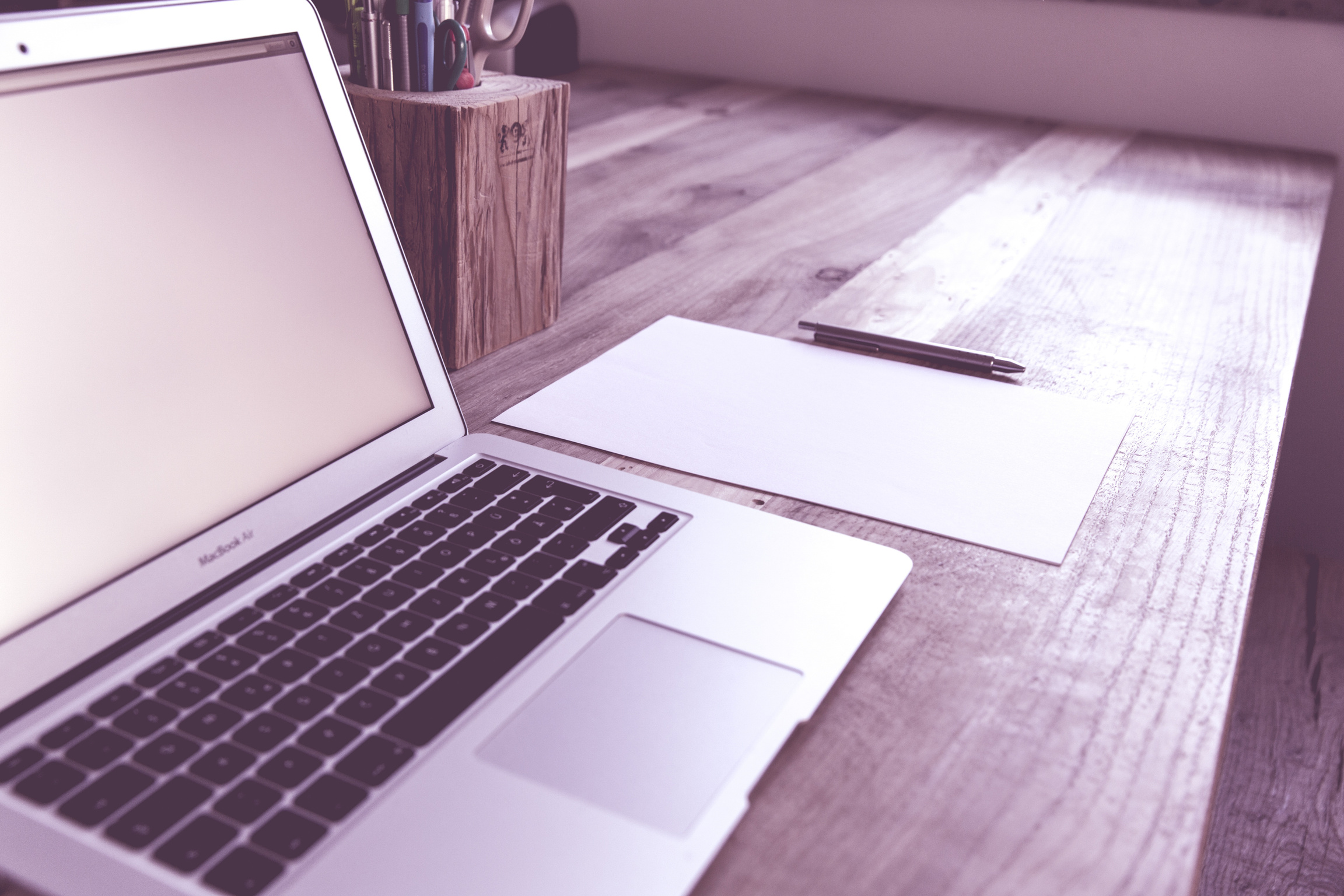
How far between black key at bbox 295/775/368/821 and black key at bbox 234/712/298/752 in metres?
0.03

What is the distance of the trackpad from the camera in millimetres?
404

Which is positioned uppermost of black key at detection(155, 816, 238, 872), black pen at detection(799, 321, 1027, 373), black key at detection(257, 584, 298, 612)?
black pen at detection(799, 321, 1027, 373)

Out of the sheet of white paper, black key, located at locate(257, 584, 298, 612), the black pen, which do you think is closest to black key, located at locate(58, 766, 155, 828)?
black key, located at locate(257, 584, 298, 612)

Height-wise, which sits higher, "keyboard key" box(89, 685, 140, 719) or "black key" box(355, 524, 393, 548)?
"black key" box(355, 524, 393, 548)

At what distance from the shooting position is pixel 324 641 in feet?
1.51

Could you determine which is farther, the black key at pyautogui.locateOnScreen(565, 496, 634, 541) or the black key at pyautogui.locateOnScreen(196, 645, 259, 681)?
the black key at pyautogui.locateOnScreen(565, 496, 634, 541)

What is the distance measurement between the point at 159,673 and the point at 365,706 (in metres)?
0.09

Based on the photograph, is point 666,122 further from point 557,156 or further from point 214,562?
point 214,562

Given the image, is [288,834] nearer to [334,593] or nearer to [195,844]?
[195,844]

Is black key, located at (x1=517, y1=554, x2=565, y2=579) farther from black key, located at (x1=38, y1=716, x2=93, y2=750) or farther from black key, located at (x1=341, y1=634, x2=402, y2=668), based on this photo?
black key, located at (x1=38, y1=716, x2=93, y2=750)

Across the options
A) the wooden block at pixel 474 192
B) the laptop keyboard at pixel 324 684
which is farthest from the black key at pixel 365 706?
the wooden block at pixel 474 192

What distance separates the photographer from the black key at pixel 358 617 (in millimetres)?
471

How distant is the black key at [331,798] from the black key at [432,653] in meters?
0.07

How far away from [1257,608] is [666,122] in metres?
1.12
